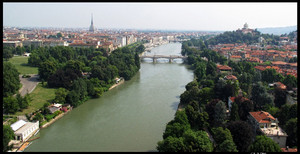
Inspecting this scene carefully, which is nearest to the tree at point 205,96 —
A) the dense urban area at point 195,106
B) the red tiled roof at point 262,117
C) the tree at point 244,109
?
the dense urban area at point 195,106

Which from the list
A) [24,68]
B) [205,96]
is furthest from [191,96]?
[24,68]

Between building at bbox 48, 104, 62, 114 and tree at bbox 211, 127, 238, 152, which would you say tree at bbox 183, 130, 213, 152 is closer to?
tree at bbox 211, 127, 238, 152

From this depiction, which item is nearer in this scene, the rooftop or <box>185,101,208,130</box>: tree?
the rooftop

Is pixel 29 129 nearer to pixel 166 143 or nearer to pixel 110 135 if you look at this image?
pixel 110 135

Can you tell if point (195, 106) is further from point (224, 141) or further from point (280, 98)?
point (280, 98)

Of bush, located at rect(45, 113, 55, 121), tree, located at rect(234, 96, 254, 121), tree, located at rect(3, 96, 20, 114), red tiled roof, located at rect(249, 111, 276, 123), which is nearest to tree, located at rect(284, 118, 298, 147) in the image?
red tiled roof, located at rect(249, 111, 276, 123)
